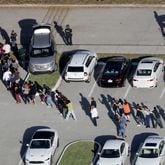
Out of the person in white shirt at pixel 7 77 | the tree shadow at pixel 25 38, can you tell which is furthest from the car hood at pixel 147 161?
the tree shadow at pixel 25 38

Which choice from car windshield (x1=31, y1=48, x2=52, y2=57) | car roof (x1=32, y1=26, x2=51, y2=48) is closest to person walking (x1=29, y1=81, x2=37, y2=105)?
car windshield (x1=31, y1=48, x2=52, y2=57)

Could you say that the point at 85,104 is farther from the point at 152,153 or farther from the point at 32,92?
the point at 152,153

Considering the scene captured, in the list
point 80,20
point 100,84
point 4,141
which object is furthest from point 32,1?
point 4,141

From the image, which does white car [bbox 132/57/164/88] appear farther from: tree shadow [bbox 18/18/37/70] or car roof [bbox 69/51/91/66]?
tree shadow [bbox 18/18/37/70]

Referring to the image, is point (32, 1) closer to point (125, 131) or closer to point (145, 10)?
point (145, 10)

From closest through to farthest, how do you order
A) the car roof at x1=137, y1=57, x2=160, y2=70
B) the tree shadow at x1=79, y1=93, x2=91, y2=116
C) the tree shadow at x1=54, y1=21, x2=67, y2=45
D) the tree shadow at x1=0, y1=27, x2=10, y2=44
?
the tree shadow at x1=79, y1=93, x2=91, y2=116, the car roof at x1=137, y1=57, x2=160, y2=70, the tree shadow at x1=54, y1=21, x2=67, y2=45, the tree shadow at x1=0, y1=27, x2=10, y2=44

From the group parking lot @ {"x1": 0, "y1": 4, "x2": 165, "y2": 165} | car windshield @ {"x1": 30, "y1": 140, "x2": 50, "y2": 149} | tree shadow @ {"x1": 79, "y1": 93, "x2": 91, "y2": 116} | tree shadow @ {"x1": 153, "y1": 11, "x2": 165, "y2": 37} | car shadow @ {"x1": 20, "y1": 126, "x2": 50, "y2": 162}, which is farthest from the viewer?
tree shadow @ {"x1": 153, "y1": 11, "x2": 165, "y2": 37}
